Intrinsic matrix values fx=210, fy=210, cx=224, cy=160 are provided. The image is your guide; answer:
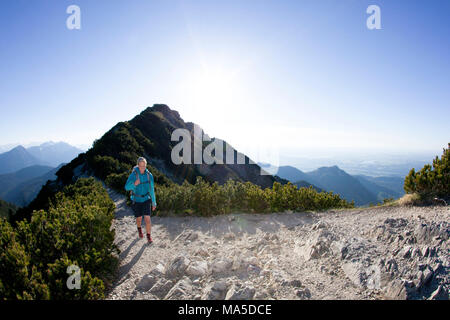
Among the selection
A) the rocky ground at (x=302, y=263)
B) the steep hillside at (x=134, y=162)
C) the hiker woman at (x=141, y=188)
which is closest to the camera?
the rocky ground at (x=302, y=263)

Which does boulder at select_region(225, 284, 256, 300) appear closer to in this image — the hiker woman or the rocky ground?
the rocky ground

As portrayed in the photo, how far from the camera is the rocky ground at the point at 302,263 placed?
3645 mm

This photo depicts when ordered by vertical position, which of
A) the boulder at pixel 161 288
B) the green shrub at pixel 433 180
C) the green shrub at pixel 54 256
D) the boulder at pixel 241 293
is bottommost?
the boulder at pixel 161 288

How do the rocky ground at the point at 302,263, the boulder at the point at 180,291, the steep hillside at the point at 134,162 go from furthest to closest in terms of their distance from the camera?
the steep hillside at the point at 134,162, the boulder at the point at 180,291, the rocky ground at the point at 302,263

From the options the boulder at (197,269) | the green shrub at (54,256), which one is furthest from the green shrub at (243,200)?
the boulder at (197,269)

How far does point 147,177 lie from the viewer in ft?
21.1

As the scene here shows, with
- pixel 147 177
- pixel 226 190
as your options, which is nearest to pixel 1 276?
pixel 147 177

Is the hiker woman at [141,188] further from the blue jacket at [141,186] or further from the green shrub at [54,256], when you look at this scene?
the green shrub at [54,256]

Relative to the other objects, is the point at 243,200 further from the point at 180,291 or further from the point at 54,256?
the point at 54,256

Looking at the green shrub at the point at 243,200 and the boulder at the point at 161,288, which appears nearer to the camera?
the boulder at the point at 161,288

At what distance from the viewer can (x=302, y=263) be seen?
4.88m

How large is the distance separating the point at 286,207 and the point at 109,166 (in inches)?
773
